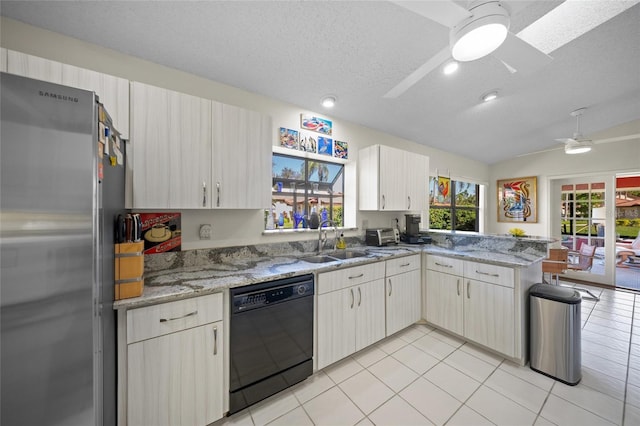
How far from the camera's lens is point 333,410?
161cm

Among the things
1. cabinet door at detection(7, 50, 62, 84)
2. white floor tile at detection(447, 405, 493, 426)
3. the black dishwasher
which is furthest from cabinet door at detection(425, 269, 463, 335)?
cabinet door at detection(7, 50, 62, 84)

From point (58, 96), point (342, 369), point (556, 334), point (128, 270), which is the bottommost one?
point (342, 369)

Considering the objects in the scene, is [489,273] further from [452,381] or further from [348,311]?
[348,311]

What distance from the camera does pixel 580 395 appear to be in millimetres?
1735

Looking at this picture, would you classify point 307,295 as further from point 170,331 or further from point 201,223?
point 201,223

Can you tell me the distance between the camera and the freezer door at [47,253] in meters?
0.72

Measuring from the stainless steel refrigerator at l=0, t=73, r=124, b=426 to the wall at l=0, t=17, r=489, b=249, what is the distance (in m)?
1.09

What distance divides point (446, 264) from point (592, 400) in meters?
1.32

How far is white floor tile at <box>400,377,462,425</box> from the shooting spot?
5.14 ft

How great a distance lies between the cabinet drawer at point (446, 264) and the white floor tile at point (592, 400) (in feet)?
3.48

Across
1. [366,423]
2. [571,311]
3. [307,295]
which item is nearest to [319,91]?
[307,295]

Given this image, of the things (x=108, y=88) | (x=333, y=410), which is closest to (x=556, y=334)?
(x=333, y=410)

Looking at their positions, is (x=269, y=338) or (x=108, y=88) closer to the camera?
(x=108, y=88)

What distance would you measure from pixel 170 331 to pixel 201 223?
913 mm
